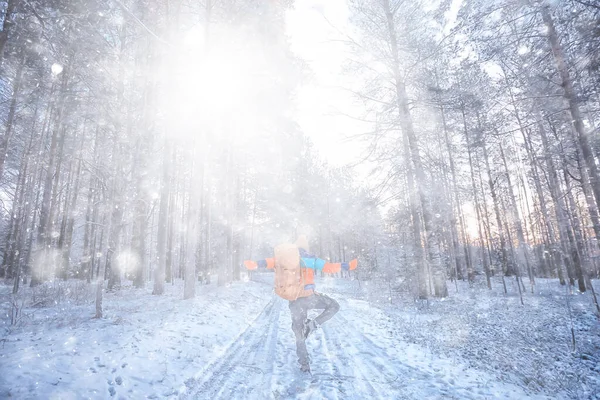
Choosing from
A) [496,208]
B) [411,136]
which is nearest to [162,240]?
[411,136]

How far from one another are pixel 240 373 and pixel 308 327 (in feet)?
4.42

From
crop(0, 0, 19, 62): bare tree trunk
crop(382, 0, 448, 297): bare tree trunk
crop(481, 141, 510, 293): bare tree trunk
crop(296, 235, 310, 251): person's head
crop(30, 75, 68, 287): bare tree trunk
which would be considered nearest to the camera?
crop(296, 235, 310, 251): person's head

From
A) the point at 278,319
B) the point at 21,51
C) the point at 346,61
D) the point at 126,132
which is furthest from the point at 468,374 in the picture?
the point at 21,51

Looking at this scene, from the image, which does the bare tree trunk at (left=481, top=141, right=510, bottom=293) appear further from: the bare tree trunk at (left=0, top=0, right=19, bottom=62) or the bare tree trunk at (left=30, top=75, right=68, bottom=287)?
the bare tree trunk at (left=30, top=75, right=68, bottom=287)

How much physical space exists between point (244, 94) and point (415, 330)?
14.9 metres

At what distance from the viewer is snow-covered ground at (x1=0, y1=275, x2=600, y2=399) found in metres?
3.82

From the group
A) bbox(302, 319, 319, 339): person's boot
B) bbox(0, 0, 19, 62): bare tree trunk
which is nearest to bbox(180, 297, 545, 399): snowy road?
bbox(302, 319, 319, 339): person's boot

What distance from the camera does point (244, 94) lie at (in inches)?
650

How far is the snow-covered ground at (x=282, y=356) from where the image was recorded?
3.82 metres

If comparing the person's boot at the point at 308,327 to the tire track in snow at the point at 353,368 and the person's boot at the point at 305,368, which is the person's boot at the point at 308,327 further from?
the tire track in snow at the point at 353,368

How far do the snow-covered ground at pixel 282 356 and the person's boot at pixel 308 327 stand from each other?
56 centimetres

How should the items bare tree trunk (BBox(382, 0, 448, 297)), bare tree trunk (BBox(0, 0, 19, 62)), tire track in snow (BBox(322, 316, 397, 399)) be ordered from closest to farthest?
tire track in snow (BBox(322, 316, 397, 399))
bare tree trunk (BBox(0, 0, 19, 62))
bare tree trunk (BBox(382, 0, 448, 297))

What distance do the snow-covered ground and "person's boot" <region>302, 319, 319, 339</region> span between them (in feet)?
1.85

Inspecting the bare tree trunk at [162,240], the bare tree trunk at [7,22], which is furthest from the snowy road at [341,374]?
the bare tree trunk at [7,22]
